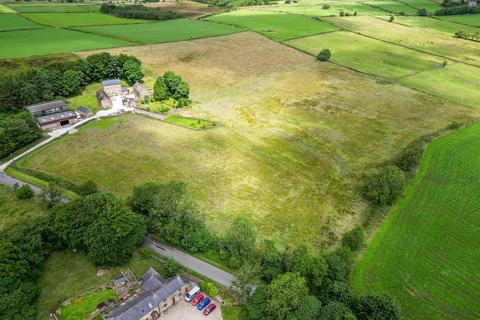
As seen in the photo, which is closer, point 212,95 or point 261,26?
point 212,95

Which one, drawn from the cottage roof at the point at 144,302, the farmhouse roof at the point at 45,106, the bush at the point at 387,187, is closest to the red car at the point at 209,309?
the cottage roof at the point at 144,302

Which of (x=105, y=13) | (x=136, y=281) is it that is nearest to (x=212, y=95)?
(x=136, y=281)

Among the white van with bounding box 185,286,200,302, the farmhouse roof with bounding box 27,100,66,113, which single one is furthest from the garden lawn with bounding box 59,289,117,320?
the farmhouse roof with bounding box 27,100,66,113

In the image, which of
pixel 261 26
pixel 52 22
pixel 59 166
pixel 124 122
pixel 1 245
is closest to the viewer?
pixel 1 245

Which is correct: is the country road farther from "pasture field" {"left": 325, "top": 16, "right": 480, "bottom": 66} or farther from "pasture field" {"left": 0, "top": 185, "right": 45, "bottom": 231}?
"pasture field" {"left": 325, "top": 16, "right": 480, "bottom": 66}

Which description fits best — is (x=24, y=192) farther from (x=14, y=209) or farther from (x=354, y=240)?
(x=354, y=240)

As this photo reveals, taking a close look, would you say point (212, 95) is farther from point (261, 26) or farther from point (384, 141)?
point (261, 26)
